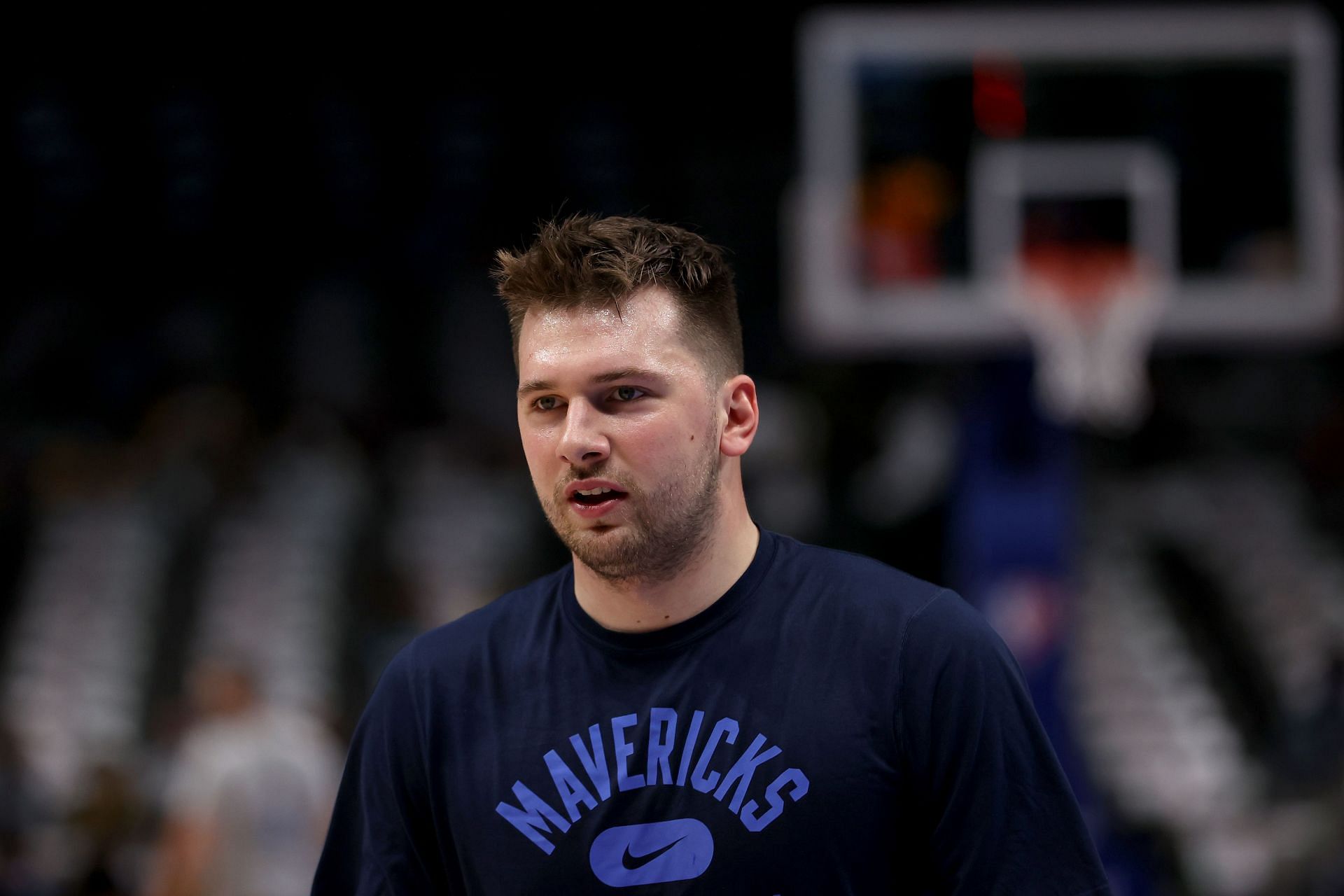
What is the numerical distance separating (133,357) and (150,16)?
10.0 feet

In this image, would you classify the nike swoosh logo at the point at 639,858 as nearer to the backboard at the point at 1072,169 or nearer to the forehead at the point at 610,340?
the forehead at the point at 610,340

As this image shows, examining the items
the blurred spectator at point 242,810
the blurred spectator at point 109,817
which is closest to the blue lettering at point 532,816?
the blurred spectator at point 242,810

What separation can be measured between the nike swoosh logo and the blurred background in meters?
4.76

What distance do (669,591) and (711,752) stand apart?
0.82ft

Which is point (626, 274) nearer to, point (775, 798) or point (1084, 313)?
point (775, 798)

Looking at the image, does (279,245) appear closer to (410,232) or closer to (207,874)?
(410,232)

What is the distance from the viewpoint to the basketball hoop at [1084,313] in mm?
7020

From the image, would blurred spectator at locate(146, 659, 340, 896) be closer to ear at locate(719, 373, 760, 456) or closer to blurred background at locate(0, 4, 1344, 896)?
blurred background at locate(0, 4, 1344, 896)

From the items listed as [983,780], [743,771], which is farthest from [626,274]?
[983,780]

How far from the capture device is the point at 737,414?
7.50 ft

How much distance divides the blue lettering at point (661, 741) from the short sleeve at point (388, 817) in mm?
351

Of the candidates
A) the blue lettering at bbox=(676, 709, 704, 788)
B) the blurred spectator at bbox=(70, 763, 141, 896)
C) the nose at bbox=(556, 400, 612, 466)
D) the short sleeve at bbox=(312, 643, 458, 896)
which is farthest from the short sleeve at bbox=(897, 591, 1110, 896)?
the blurred spectator at bbox=(70, 763, 141, 896)

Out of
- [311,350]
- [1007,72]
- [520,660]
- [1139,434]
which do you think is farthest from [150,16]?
[520,660]

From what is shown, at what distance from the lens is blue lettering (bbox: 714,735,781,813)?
2039mm
